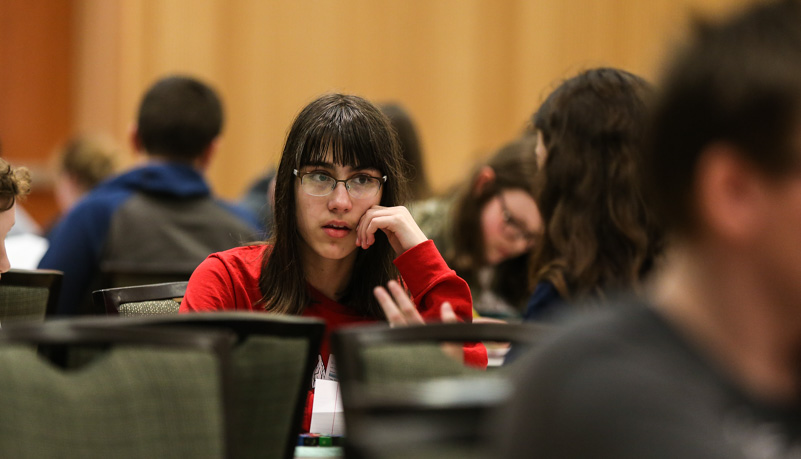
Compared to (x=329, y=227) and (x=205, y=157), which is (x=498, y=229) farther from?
(x=329, y=227)

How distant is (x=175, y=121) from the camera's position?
3525 mm

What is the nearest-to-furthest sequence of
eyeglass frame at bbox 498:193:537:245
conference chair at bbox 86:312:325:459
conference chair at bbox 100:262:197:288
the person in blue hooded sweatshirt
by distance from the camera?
conference chair at bbox 86:312:325:459
conference chair at bbox 100:262:197:288
the person in blue hooded sweatshirt
eyeglass frame at bbox 498:193:537:245

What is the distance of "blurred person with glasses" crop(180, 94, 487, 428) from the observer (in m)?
2.10

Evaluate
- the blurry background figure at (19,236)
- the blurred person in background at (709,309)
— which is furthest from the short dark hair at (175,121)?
the blurred person in background at (709,309)

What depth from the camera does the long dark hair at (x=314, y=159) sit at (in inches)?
82.9

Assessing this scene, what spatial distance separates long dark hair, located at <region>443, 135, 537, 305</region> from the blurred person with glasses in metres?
1.25

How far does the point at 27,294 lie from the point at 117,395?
1070mm

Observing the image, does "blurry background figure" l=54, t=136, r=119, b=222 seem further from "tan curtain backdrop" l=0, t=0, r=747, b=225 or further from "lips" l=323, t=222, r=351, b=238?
"lips" l=323, t=222, r=351, b=238

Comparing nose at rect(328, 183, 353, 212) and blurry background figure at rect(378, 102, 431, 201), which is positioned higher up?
nose at rect(328, 183, 353, 212)

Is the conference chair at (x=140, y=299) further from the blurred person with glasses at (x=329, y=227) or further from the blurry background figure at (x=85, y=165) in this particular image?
the blurry background figure at (x=85, y=165)

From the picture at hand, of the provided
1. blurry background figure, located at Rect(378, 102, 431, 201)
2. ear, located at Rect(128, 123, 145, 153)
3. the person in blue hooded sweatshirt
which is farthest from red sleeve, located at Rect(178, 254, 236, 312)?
blurry background figure, located at Rect(378, 102, 431, 201)

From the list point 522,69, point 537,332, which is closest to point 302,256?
point 537,332

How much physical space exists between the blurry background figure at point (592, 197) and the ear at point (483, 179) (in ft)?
3.79

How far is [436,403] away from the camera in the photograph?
3.44 ft
